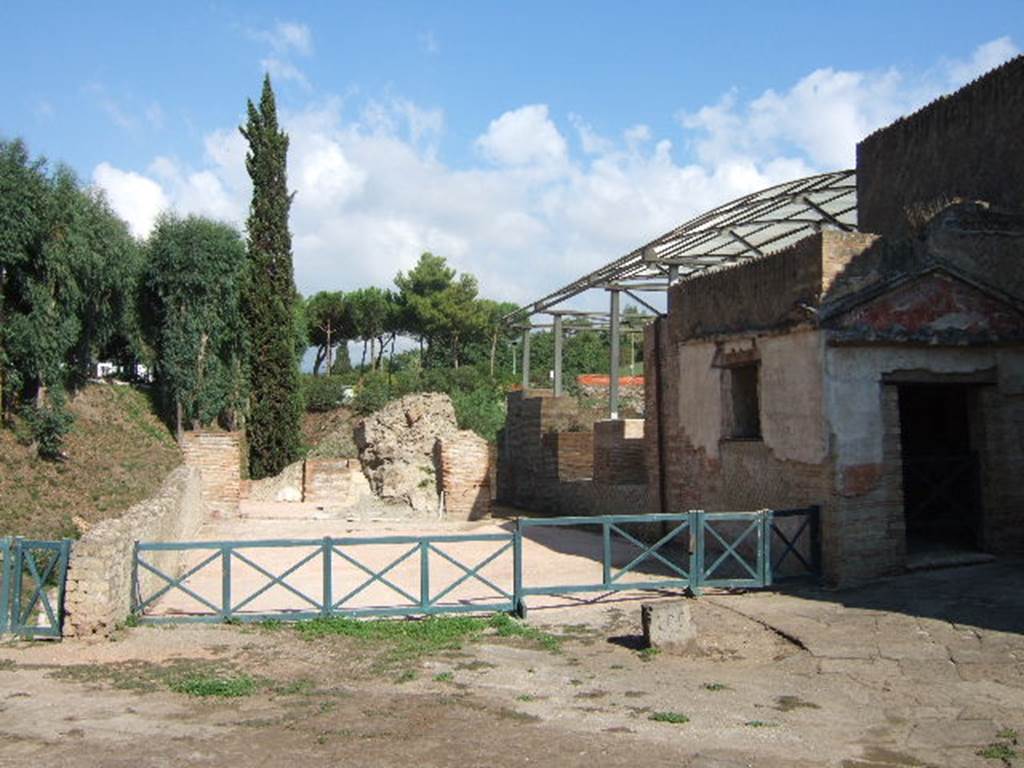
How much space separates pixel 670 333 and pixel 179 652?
8.01 metres

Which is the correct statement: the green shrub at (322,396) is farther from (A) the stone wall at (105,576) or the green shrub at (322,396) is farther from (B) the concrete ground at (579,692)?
(B) the concrete ground at (579,692)

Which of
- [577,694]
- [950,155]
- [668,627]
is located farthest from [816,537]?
[950,155]

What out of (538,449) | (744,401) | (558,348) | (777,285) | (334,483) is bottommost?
(334,483)

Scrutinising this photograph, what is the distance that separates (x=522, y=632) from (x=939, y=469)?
6325 millimetres

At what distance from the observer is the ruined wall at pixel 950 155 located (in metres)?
10.8

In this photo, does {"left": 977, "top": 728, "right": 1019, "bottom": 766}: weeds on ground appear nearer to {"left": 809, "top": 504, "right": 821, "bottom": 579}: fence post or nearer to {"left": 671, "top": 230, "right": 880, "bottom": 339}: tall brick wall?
{"left": 809, "top": 504, "right": 821, "bottom": 579}: fence post

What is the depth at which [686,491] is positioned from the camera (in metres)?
12.9

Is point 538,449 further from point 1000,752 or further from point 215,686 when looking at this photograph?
point 1000,752

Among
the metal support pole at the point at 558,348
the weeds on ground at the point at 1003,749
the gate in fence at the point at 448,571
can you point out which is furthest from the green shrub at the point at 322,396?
the weeds on ground at the point at 1003,749

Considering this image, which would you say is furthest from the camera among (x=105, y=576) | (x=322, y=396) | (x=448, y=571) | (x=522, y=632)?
(x=322, y=396)

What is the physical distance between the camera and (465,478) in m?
19.8

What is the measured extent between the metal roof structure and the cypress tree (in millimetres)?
11633

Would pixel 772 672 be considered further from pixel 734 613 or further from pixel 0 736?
pixel 0 736

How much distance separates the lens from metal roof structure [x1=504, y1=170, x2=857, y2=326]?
48.6 feet
